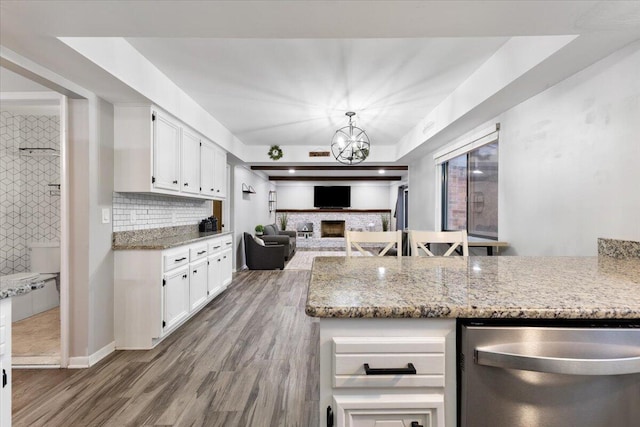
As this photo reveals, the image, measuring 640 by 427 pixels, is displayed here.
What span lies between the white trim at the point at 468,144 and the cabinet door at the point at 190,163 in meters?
3.43

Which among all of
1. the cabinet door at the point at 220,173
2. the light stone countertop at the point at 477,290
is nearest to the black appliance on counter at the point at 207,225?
the cabinet door at the point at 220,173

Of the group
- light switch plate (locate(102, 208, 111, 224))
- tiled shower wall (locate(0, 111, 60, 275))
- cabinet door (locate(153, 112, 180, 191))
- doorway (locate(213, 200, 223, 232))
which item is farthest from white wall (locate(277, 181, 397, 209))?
light switch plate (locate(102, 208, 111, 224))

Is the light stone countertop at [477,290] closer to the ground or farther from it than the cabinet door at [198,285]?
farther from it

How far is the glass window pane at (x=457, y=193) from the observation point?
4449mm

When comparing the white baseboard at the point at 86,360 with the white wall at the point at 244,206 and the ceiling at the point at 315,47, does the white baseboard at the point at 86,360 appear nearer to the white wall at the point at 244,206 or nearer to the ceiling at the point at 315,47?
the ceiling at the point at 315,47

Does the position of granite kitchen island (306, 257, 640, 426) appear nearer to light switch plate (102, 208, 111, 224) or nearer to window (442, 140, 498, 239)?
light switch plate (102, 208, 111, 224)

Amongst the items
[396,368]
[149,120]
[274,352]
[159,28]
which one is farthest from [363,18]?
[274,352]

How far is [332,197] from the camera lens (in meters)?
11.5

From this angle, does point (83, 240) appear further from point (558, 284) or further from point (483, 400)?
point (558, 284)

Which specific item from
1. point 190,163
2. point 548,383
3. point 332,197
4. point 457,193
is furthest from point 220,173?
point 332,197

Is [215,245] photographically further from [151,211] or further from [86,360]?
[86,360]

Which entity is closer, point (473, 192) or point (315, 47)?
point (315, 47)

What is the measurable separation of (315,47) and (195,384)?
268 cm

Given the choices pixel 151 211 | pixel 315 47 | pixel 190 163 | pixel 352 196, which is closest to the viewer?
pixel 315 47
